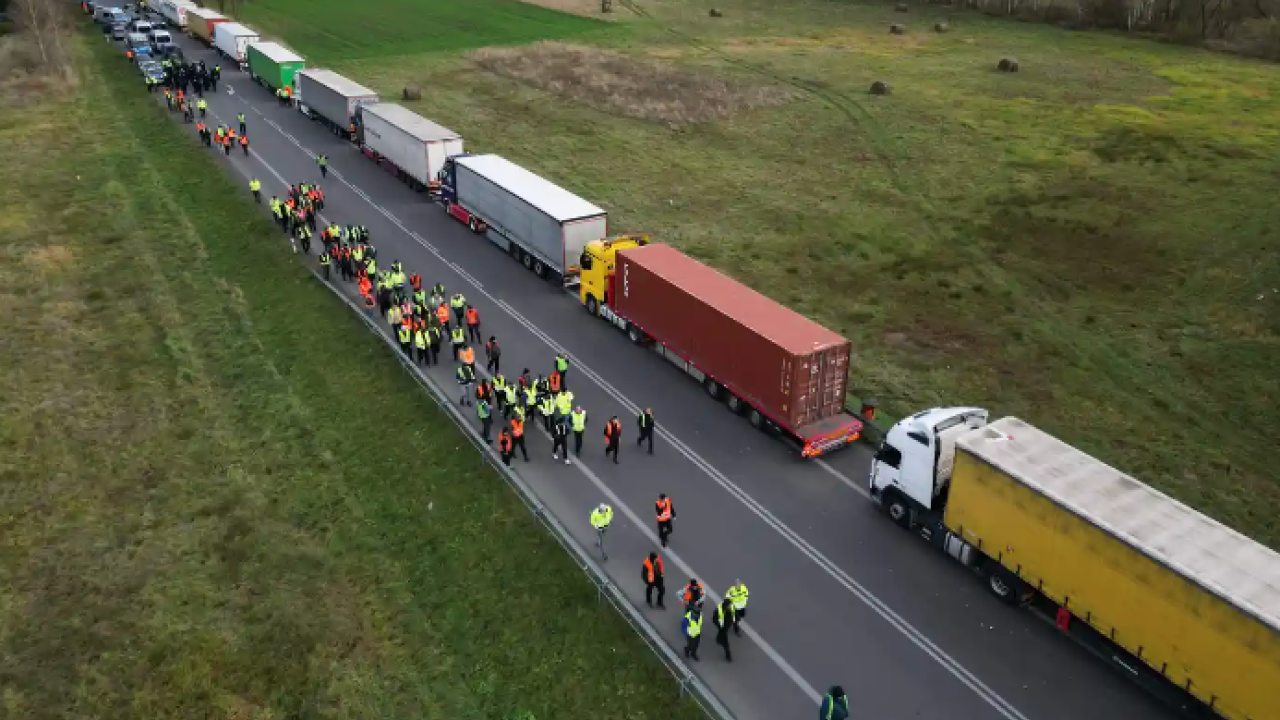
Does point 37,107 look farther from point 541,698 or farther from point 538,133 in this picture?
point 541,698

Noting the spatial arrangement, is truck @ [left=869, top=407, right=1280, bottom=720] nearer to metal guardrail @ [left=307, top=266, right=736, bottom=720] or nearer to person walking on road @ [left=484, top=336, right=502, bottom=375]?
metal guardrail @ [left=307, top=266, right=736, bottom=720]

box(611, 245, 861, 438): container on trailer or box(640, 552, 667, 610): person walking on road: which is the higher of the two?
box(611, 245, 861, 438): container on trailer

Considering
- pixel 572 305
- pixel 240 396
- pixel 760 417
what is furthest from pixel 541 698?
pixel 572 305

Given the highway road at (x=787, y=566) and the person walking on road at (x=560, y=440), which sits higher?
the person walking on road at (x=560, y=440)

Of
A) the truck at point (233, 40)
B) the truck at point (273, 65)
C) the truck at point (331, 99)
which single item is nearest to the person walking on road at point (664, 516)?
the truck at point (331, 99)

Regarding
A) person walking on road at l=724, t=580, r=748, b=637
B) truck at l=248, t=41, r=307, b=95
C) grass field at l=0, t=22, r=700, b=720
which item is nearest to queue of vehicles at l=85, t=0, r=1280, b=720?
person walking on road at l=724, t=580, r=748, b=637

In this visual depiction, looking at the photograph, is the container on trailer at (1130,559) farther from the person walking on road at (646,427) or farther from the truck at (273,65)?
the truck at (273,65)
